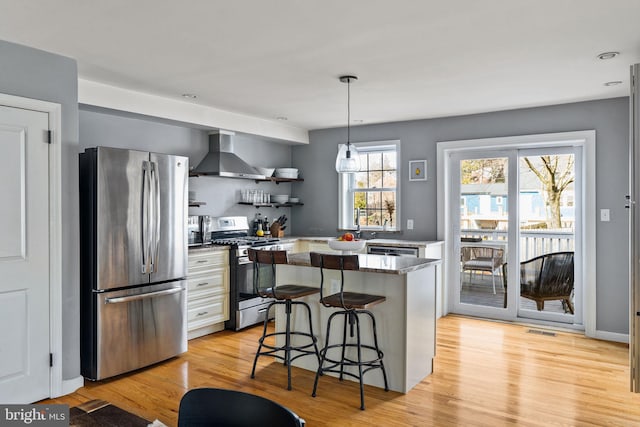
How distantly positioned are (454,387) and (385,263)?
103 cm

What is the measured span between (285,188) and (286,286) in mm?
3019

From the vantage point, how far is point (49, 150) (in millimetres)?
3193

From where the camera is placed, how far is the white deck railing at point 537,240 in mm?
4989

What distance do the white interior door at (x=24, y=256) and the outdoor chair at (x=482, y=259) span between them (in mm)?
4319

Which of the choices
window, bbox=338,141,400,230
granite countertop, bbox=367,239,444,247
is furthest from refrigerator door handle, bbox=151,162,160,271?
window, bbox=338,141,400,230

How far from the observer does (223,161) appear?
523cm

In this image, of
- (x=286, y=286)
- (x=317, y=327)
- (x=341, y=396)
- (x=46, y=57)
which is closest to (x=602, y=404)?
(x=341, y=396)

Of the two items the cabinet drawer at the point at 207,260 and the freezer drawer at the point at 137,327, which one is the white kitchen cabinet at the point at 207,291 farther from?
the freezer drawer at the point at 137,327

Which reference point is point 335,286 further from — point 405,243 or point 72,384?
point 72,384

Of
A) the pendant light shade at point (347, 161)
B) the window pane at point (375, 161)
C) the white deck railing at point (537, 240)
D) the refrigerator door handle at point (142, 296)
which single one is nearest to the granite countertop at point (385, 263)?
the pendant light shade at point (347, 161)

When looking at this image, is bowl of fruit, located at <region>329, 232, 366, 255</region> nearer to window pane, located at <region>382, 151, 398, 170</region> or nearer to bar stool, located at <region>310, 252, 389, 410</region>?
bar stool, located at <region>310, 252, 389, 410</region>

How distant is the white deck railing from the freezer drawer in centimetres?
346

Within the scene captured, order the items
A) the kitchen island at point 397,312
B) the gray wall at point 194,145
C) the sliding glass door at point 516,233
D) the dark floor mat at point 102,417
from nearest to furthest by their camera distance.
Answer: the dark floor mat at point 102,417, the kitchen island at point 397,312, the gray wall at point 194,145, the sliding glass door at point 516,233

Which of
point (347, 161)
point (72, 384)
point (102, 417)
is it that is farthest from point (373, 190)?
point (102, 417)
